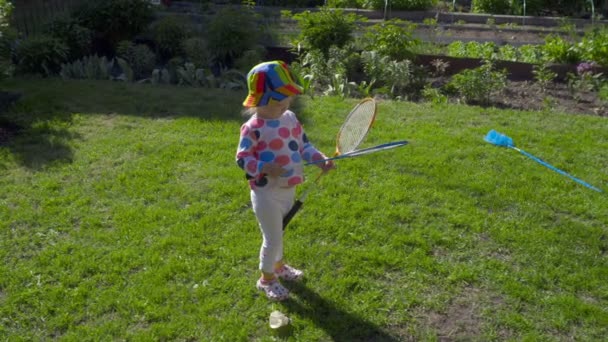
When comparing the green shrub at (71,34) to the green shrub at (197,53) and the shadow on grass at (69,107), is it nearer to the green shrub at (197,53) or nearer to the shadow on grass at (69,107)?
the shadow on grass at (69,107)

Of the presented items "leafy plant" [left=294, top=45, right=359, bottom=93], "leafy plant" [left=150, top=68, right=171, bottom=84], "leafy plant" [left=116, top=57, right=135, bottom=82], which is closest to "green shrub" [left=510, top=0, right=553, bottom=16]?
"leafy plant" [left=294, top=45, right=359, bottom=93]

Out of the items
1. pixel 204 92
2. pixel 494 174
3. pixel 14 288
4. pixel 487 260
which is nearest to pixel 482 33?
pixel 204 92

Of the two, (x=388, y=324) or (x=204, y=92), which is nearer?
(x=388, y=324)

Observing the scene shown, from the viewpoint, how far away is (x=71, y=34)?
8.56 metres

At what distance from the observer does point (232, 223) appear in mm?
4488

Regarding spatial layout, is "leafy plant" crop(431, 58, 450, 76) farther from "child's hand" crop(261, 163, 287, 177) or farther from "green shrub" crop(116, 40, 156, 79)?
"child's hand" crop(261, 163, 287, 177)

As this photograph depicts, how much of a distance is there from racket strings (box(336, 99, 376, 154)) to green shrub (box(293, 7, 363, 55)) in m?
4.94

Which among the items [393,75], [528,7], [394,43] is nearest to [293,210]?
[393,75]

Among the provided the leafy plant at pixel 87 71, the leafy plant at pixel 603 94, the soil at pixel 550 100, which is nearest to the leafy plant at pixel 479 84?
the soil at pixel 550 100

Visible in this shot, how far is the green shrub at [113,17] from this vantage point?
901cm

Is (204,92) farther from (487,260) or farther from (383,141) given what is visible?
(487,260)

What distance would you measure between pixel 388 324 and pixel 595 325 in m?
1.17

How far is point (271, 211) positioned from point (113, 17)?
6.70 meters

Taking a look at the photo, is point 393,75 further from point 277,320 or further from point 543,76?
point 277,320
